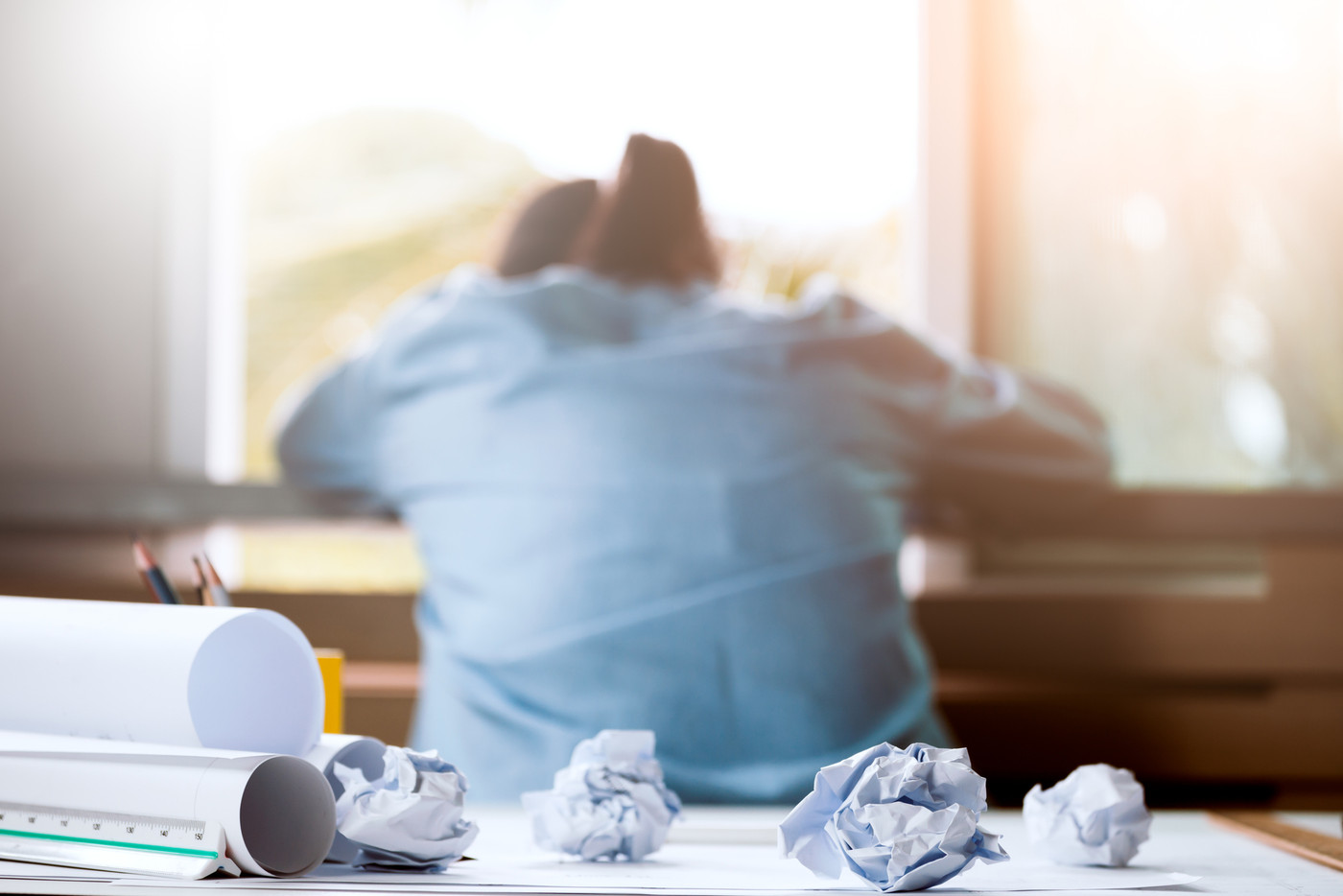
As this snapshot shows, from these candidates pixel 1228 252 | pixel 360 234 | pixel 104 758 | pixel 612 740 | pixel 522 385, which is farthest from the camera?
pixel 360 234

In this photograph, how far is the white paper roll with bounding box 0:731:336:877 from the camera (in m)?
0.44

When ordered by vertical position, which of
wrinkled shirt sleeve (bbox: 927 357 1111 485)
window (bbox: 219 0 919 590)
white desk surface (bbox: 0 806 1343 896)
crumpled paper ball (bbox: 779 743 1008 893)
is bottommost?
white desk surface (bbox: 0 806 1343 896)

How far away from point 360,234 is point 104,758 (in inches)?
55.6

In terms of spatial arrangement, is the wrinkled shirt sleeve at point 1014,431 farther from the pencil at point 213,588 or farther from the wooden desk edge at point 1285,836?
the pencil at point 213,588

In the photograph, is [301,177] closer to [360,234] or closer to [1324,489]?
[360,234]

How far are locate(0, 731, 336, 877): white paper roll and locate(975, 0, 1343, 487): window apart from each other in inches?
53.8

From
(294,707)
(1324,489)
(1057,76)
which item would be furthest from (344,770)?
(1057,76)

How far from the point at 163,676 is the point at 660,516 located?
56 centimetres

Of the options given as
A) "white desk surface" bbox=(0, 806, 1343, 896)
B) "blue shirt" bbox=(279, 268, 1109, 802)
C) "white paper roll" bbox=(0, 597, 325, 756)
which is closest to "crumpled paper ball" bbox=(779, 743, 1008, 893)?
"white desk surface" bbox=(0, 806, 1343, 896)

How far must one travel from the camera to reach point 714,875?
1.69ft

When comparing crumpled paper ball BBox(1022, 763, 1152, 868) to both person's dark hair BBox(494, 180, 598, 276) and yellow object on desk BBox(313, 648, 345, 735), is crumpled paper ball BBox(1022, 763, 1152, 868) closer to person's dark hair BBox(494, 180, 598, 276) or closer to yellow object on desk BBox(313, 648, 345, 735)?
yellow object on desk BBox(313, 648, 345, 735)

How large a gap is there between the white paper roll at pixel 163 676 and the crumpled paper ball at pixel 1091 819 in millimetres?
345

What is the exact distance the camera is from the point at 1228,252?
1.64 metres

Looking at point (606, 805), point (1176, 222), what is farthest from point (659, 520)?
point (1176, 222)
